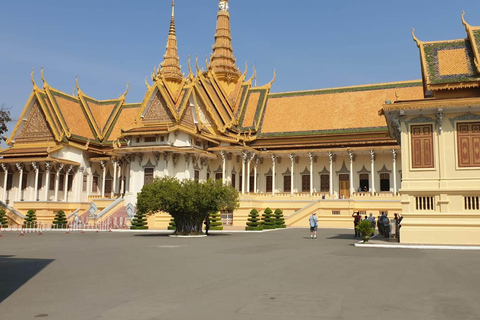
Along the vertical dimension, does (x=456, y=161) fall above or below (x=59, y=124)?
below

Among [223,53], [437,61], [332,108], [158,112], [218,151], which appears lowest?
[218,151]

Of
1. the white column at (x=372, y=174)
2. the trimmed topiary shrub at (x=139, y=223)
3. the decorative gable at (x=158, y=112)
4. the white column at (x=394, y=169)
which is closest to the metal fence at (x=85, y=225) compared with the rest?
the trimmed topiary shrub at (x=139, y=223)

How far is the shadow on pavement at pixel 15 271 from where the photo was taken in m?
7.79

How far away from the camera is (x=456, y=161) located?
18.0m

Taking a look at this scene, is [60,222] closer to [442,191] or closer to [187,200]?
[187,200]

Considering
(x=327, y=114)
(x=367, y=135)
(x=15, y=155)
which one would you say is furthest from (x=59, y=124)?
(x=367, y=135)

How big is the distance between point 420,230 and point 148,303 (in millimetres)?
13696

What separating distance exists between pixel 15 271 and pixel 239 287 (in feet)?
16.1

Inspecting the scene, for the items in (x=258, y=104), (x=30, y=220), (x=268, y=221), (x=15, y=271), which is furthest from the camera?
(x=258, y=104)

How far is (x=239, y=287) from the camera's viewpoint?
7910 millimetres

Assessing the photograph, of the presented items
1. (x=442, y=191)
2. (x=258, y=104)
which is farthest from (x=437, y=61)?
(x=258, y=104)

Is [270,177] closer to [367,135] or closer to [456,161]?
[367,135]

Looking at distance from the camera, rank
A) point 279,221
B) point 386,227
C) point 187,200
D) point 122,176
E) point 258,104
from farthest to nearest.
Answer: point 258,104
point 122,176
point 279,221
point 187,200
point 386,227

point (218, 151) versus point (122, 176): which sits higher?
point (218, 151)
